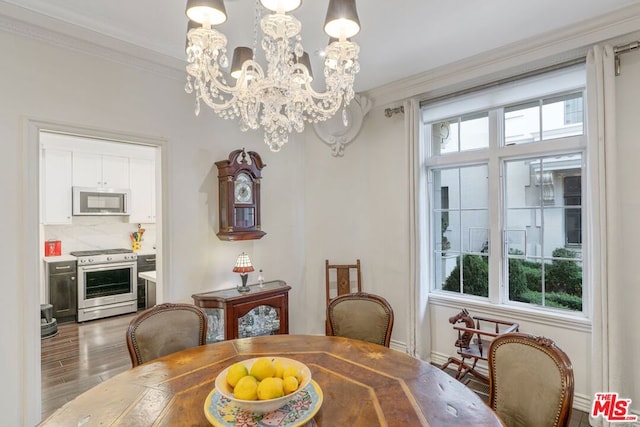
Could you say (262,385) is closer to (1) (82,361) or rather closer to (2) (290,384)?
(2) (290,384)

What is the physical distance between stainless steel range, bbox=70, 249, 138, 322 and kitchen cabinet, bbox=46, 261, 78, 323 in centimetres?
10

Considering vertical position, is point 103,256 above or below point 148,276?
above

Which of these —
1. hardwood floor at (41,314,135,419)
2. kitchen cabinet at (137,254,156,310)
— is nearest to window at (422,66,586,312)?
hardwood floor at (41,314,135,419)

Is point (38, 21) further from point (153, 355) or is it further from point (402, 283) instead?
point (402, 283)

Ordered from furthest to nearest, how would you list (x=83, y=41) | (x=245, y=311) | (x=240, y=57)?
(x=245, y=311)
(x=83, y=41)
(x=240, y=57)

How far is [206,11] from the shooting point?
155 cm

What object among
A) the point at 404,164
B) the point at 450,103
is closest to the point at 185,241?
the point at 404,164

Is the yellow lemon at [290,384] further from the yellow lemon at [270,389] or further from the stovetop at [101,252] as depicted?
the stovetop at [101,252]

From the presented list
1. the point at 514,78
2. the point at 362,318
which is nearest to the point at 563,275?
the point at 514,78

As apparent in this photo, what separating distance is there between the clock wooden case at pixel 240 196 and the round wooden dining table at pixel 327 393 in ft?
4.90

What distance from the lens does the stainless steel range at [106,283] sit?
501 centimetres

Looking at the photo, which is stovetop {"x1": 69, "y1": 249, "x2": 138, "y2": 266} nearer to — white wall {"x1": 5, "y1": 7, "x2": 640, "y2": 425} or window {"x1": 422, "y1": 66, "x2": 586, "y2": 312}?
white wall {"x1": 5, "y1": 7, "x2": 640, "y2": 425}

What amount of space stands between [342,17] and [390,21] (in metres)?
1.09

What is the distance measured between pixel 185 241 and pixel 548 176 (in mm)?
3273
